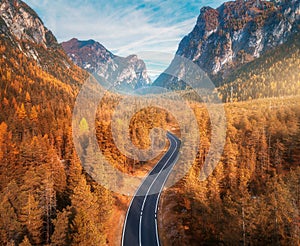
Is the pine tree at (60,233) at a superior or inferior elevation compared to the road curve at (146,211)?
superior

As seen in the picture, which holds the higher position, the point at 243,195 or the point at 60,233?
the point at 243,195

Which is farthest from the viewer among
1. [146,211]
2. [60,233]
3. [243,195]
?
[146,211]

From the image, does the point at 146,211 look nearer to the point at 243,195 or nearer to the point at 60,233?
the point at 60,233

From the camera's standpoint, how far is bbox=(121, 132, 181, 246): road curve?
30688mm

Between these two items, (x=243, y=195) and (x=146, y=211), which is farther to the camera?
(x=146, y=211)

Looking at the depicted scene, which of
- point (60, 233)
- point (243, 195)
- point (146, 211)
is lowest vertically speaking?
point (146, 211)

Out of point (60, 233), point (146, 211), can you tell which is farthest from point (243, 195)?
point (60, 233)

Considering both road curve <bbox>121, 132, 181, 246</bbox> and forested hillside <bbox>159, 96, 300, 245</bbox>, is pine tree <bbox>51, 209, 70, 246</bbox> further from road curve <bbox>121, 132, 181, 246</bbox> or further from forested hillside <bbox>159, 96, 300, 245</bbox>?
forested hillside <bbox>159, 96, 300, 245</bbox>

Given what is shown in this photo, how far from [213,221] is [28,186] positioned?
2373cm

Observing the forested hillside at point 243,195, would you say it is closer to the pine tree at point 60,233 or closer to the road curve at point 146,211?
the road curve at point 146,211

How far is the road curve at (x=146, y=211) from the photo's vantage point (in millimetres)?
30688

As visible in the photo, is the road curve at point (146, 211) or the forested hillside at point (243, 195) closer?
the forested hillside at point (243, 195)

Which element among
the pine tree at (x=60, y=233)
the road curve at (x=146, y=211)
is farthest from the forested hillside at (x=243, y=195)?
the pine tree at (x=60, y=233)

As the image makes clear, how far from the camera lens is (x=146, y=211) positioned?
37.6 metres
